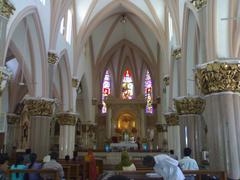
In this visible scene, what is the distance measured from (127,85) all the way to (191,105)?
21.9 metres

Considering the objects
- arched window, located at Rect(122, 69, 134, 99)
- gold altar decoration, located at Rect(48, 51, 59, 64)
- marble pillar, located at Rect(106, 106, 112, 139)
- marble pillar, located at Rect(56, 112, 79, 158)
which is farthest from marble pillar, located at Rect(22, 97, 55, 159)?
arched window, located at Rect(122, 69, 134, 99)

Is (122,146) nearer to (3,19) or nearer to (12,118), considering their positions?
(12,118)

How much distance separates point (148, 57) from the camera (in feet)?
107

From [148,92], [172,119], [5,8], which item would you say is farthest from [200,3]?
[148,92]

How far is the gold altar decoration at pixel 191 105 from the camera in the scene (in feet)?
47.0

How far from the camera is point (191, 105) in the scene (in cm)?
1436

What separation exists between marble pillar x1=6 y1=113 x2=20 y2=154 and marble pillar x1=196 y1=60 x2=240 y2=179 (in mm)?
20369

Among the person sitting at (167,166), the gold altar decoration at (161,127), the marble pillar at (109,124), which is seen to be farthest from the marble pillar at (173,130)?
the person sitting at (167,166)

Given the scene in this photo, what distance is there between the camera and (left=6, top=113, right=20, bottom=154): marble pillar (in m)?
26.2

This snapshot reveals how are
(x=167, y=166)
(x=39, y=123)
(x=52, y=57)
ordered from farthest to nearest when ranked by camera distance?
(x=52, y=57) → (x=39, y=123) → (x=167, y=166)

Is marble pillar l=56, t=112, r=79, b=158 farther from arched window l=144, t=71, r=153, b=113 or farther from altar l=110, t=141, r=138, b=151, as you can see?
arched window l=144, t=71, r=153, b=113

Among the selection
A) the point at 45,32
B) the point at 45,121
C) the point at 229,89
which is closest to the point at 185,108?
the point at 229,89

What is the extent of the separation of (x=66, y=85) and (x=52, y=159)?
44.7 feet

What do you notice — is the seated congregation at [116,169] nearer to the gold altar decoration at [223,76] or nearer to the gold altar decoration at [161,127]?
the gold altar decoration at [223,76]
